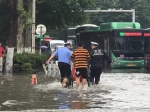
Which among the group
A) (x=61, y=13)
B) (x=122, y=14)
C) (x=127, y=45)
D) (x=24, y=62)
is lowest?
(x=24, y=62)

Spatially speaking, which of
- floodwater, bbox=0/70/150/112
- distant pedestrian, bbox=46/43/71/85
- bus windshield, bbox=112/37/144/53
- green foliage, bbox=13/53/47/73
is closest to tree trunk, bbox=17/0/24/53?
green foliage, bbox=13/53/47/73

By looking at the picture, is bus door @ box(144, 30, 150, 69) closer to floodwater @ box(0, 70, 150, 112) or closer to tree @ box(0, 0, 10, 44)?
tree @ box(0, 0, 10, 44)

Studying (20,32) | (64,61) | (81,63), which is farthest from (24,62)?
(81,63)

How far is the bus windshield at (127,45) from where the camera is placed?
36.9 meters

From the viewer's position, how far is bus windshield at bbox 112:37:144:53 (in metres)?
36.9

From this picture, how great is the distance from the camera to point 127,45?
36906 mm

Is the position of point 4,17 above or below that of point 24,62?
above

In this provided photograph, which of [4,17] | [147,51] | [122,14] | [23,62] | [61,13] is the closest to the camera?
[23,62]

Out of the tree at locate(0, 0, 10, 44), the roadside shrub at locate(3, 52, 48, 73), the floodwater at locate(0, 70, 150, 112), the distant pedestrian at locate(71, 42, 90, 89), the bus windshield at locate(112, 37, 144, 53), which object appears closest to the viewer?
the floodwater at locate(0, 70, 150, 112)

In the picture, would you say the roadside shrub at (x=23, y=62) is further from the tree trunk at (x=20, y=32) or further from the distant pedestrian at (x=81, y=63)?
the distant pedestrian at (x=81, y=63)

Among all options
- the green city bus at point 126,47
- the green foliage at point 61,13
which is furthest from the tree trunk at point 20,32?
the green foliage at point 61,13

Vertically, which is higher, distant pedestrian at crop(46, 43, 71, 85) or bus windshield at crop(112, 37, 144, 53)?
bus windshield at crop(112, 37, 144, 53)

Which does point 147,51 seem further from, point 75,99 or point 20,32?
point 75,99

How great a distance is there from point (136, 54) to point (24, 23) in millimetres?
9233
